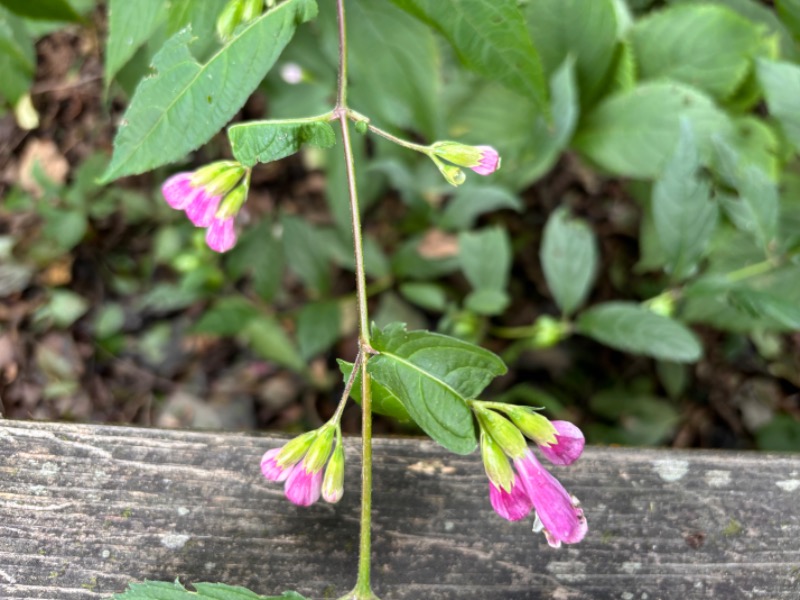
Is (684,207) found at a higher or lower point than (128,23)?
lower

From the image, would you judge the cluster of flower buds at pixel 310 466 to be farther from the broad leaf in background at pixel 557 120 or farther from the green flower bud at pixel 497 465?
the broad leaf in background at pixel 557 120

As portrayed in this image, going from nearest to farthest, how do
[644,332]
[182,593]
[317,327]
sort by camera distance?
[182,593]
[644,332]
[317,327]

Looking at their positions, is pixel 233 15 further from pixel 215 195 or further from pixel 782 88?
pixel 782 88

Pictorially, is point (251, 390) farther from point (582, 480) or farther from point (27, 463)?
point (582, 480)

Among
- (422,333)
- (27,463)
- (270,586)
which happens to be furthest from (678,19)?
(27,463)

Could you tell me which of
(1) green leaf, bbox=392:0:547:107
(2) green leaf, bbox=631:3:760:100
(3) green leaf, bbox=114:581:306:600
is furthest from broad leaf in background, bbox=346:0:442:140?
(3) green leaf, bbox=114:581:306:600

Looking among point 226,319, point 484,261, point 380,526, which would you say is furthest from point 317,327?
point 380,526

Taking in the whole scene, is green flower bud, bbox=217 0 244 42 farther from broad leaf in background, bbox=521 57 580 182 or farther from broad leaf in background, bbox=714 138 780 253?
broad leaf in background, bbox=714 138 780 253
